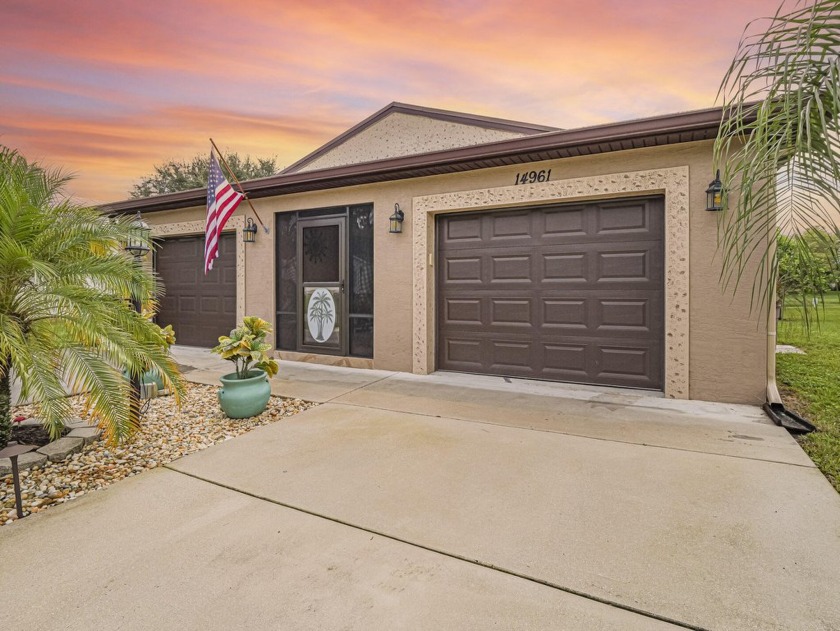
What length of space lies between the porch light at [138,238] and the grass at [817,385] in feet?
15.0

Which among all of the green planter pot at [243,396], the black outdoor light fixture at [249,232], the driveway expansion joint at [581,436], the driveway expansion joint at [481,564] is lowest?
the driveway expansion joint at [481,564]

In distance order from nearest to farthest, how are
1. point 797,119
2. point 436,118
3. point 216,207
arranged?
point 797,119
point 216,207
point 436,118

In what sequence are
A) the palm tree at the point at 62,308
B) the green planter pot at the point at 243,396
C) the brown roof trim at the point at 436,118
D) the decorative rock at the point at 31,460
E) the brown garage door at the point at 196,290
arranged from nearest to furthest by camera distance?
the palm tree at the point at 62,308, the decorative rock at the point at 31,460, the green planter pot at the point at 243,396, the brown garage door at the point at 196,290, the brown roof trim at the point at 436,118

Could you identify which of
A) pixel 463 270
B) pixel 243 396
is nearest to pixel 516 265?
pixel 463 270

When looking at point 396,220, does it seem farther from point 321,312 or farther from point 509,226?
point 321,312

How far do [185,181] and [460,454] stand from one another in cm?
2564

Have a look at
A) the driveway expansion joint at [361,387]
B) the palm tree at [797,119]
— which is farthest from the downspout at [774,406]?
the driveway expansion joint at [361,387]

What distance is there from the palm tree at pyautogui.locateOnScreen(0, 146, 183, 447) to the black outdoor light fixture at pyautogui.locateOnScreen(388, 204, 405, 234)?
3.53m

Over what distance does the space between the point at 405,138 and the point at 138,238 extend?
914 centimetres

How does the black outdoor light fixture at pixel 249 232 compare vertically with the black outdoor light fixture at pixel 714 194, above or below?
above

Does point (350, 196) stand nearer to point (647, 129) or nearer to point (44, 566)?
point (647, 129)

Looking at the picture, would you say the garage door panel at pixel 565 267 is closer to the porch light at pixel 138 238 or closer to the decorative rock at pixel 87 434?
the porch light at pixel 138 238

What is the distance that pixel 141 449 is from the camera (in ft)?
10.9

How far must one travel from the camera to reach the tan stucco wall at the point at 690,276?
4.39m
